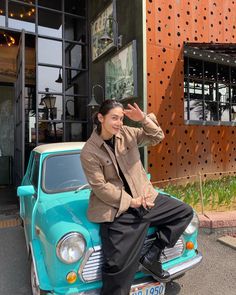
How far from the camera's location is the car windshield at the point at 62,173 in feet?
11.8

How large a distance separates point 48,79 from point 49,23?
1756 mm

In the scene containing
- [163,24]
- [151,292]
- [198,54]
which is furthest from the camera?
[198,54]

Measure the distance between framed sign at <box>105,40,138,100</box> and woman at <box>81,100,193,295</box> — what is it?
4350 mm

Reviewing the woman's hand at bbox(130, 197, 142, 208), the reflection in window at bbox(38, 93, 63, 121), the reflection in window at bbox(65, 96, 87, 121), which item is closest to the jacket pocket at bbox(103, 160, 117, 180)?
the woman's hand at bbox(130, 197, 142, 208)

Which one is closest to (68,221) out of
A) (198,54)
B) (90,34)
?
(198,54)

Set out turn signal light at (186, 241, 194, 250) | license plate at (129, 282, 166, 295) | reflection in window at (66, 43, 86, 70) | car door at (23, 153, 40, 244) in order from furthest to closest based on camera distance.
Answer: reflection in window at (66, 43, 86, 70) → car door at (23, 153, 40, 244) → turn signal light at (186, 241, 194, 250) → license plate at (129, 282, 166, 295)

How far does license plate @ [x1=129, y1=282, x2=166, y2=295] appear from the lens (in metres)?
2.57

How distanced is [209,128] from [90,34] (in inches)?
184

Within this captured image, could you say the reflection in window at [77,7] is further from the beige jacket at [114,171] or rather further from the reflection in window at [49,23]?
the beige jacket at [114,171]

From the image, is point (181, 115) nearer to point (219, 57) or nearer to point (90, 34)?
point (219, 57)

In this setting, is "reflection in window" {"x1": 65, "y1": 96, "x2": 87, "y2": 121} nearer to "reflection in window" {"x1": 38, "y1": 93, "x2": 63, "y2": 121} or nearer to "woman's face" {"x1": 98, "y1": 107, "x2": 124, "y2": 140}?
"reflection in window" {"x1": 38, "y1": 93, "x2": 63, "y2": 121}

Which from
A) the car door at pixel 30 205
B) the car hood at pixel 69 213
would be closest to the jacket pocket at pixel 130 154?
the car hood at pixel 69 213

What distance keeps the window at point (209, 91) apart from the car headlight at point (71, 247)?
6031 mm

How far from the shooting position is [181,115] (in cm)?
774
